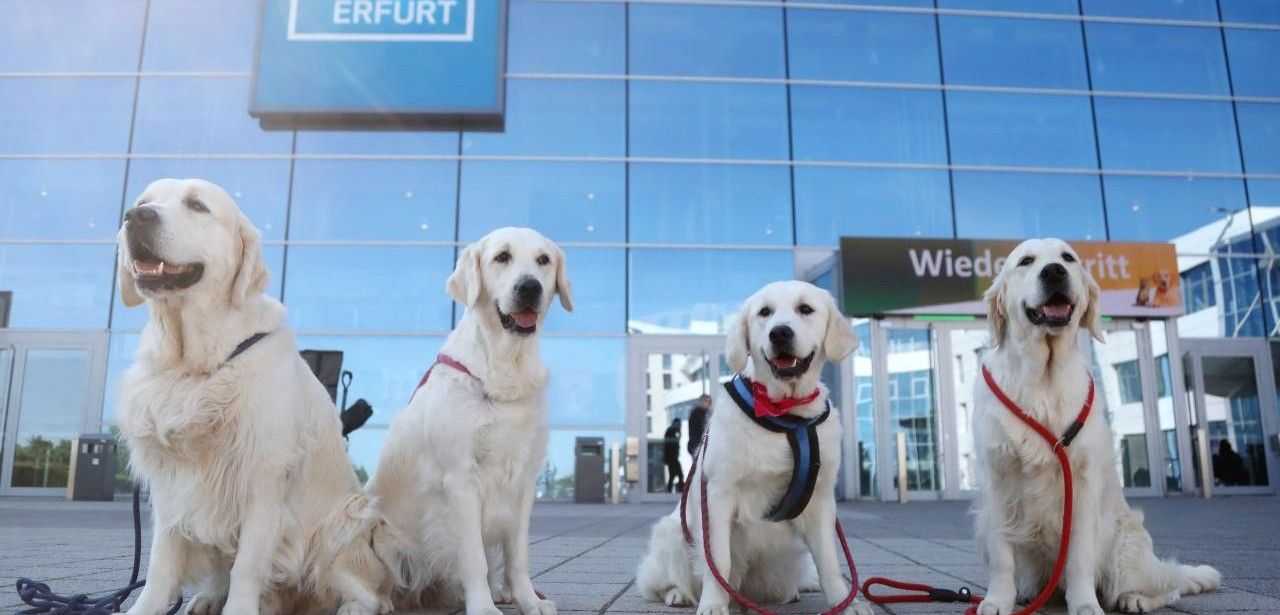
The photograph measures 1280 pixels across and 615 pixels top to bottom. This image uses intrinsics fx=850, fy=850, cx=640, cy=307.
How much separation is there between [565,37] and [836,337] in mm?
14600

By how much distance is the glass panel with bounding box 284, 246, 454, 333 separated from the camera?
15.2 metres

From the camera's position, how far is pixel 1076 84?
1730 centimetres

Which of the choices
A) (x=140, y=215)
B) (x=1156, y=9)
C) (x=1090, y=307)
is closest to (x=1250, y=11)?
(x=1156, y=9)

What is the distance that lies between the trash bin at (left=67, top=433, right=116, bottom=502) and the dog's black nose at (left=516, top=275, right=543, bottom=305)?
46.5 ft

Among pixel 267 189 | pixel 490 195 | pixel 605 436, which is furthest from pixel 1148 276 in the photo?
pixel 267 189

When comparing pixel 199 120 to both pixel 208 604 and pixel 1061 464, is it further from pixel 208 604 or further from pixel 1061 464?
pixel 1061 464

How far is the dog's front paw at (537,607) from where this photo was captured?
3.10 m

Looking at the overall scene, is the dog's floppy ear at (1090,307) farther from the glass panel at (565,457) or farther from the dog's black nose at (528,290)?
the glass panel at (565,457)

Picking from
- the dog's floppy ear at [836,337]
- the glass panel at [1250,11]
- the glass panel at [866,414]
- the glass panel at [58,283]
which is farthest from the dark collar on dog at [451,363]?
the glass panel at [1250,11]

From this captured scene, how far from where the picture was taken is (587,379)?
15.0m

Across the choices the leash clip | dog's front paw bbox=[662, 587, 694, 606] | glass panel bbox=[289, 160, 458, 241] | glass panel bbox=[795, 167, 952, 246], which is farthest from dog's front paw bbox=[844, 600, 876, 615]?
glass panel bbox=[289, 160, 458, 241]

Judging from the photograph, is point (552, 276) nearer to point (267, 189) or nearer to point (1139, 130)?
point (267, 189)

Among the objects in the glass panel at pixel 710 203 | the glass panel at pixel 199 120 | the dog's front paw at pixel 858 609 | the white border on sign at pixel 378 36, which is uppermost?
the white border on sign at pixel 378 36

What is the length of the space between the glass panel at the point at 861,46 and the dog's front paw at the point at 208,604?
51.6ft
